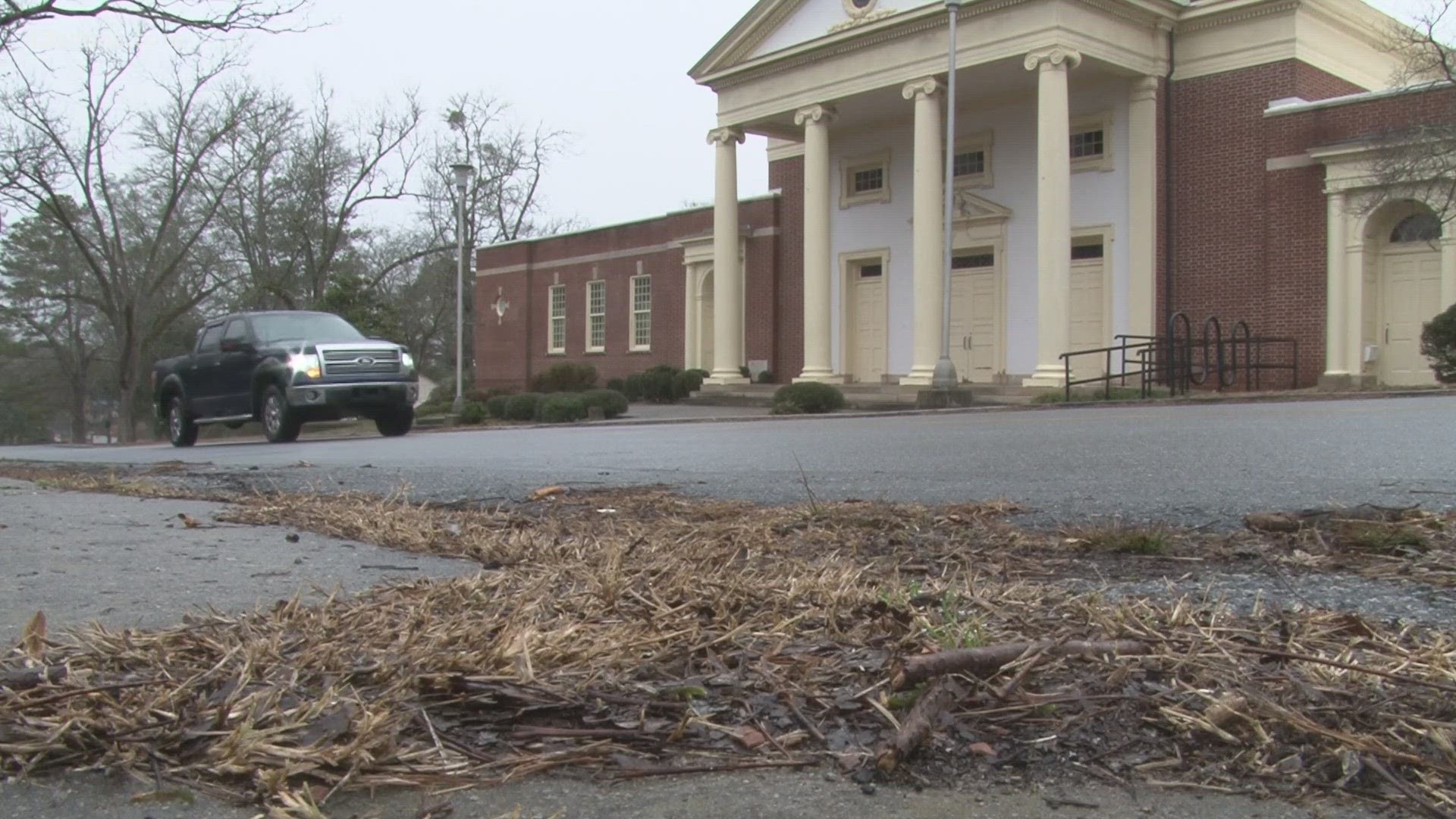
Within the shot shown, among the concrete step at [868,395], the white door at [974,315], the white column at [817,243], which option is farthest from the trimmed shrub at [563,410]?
the white door at [974,315]

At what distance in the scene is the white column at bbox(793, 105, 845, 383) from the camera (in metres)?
29.0

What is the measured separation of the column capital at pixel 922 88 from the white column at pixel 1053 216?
2422 mm

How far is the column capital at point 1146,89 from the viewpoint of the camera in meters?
25.7

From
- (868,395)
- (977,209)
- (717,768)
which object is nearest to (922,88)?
(977,209)

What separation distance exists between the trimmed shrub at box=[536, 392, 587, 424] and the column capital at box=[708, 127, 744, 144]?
9973 mm

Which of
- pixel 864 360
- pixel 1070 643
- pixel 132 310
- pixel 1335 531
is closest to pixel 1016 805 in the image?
pixel 1070 643

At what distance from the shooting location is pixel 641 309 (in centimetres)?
3878

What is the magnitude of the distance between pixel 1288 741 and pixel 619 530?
2.76 m

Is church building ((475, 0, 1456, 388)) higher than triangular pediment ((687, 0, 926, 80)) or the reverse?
the reverse

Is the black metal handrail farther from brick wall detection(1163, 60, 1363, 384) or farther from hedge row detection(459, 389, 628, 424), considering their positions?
hedge row detection(459, 389, 628, 424)

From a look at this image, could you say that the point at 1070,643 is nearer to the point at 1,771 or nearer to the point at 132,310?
the point at 1,771

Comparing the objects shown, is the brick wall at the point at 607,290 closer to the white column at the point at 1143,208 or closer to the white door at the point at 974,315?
the white door at the point at 974,315

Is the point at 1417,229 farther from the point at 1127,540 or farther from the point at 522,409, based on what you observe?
the point at 1127,540

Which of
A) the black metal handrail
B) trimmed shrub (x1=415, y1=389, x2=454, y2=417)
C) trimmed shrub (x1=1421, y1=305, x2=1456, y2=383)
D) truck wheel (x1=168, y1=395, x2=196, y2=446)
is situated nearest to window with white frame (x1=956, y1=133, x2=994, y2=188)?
the black metal handrail
